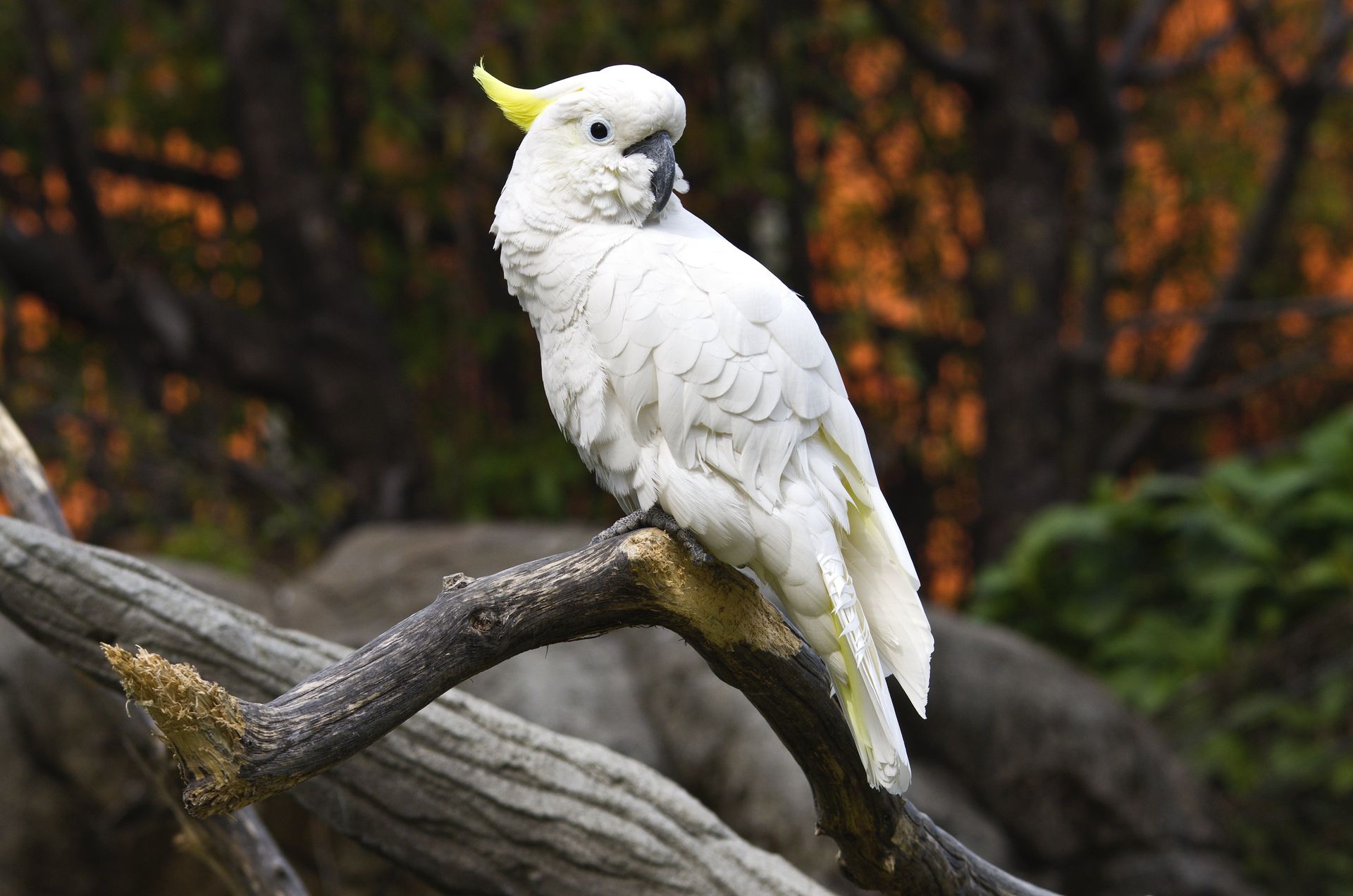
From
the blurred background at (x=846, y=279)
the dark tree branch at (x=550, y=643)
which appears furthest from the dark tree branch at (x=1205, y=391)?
the dark tree branch at (x=550, y=643)

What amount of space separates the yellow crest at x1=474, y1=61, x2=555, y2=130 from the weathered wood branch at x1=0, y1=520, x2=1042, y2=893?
0.68 m

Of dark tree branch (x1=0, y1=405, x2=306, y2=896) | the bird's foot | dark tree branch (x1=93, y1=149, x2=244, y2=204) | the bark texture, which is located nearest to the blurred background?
dark tree branch (x1=93, y1=149, x2=244, y2=204)

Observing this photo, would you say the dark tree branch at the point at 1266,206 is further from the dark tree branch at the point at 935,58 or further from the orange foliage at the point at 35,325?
the orange foliage at the point at 35,325

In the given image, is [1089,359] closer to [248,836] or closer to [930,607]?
[930,607]

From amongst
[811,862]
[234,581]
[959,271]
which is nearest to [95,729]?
[234,581]

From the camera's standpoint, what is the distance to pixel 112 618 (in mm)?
1885

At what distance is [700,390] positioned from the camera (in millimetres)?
1660

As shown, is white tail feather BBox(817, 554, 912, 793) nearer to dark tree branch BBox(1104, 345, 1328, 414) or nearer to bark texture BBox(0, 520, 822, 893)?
bark texture BBox(0, 520, 822, 893)

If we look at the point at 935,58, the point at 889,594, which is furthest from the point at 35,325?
the point at 889,594

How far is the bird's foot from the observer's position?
1629mm

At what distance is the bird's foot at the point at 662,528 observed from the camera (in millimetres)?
1629

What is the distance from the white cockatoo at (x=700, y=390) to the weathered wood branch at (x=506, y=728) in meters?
0.09

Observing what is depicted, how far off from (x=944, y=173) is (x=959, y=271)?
423 mm

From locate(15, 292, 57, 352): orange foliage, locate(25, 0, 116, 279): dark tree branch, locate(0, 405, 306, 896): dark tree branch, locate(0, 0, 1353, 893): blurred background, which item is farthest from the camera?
locate(15, 292, 57, 352): orange foliage
